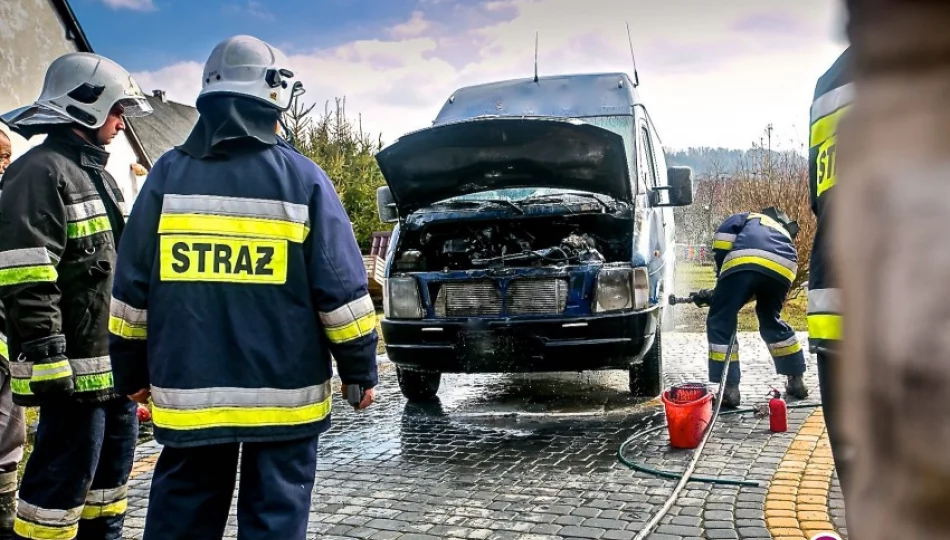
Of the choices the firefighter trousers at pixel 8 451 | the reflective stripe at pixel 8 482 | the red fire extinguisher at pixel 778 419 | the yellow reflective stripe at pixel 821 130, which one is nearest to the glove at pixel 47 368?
the firefighter trousers at pixel 8 451

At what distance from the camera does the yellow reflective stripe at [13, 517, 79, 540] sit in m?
3.12

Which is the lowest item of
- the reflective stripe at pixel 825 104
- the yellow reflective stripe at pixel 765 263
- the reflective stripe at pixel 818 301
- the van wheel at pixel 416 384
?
the van wheel at pixel 416 384

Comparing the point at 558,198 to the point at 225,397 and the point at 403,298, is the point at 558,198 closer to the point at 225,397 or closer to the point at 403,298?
the point at 403,298

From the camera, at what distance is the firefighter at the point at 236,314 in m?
2.58

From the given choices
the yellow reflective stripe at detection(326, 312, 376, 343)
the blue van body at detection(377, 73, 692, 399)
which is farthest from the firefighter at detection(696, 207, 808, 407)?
the yellow reflective stripe at detection(326, 312, 376, 343)

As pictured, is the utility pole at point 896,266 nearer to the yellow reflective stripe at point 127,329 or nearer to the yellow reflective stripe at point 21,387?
the yellow reflective stripe at point 127,329

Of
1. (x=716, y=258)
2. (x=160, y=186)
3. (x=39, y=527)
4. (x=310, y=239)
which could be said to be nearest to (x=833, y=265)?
(x=310, y=239)

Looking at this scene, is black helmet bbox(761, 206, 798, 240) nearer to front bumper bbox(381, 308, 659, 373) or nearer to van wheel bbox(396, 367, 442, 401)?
front bumper bbox(381, 308, 659, 373)

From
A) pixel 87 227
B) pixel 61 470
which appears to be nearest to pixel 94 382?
pixel 61 470

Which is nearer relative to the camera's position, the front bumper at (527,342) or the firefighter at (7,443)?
the firefighter at (7,443)

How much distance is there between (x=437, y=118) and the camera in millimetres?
7766

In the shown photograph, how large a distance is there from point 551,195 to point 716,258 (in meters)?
1.35

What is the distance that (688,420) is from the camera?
17.0ft

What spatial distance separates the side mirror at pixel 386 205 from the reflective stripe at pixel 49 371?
13.7 feet
